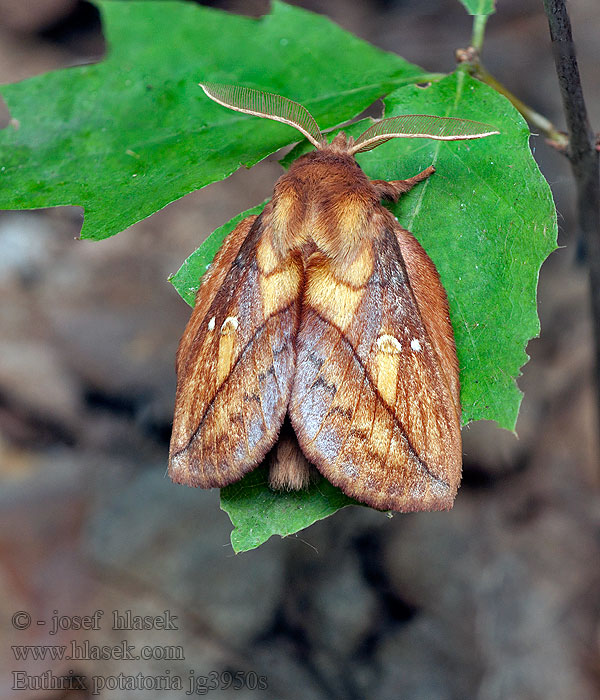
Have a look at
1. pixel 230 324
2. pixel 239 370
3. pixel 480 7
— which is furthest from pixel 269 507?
pixel 480 7

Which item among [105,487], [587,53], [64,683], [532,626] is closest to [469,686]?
[532,626]

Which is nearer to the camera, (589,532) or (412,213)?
(412,213)

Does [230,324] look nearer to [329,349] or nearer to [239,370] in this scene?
[239,370]

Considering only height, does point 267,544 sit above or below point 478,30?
below

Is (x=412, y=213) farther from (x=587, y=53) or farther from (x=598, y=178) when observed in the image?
(x=587, y=53)

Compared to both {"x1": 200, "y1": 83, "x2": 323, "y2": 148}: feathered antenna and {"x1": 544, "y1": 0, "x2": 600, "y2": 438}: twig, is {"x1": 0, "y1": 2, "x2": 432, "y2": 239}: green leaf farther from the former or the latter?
{"x1": 544, "y1": 0, "x2": 600, "y2": 438}: twig

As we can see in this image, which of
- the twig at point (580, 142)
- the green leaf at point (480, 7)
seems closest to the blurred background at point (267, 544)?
the twig at point (580, 142)
